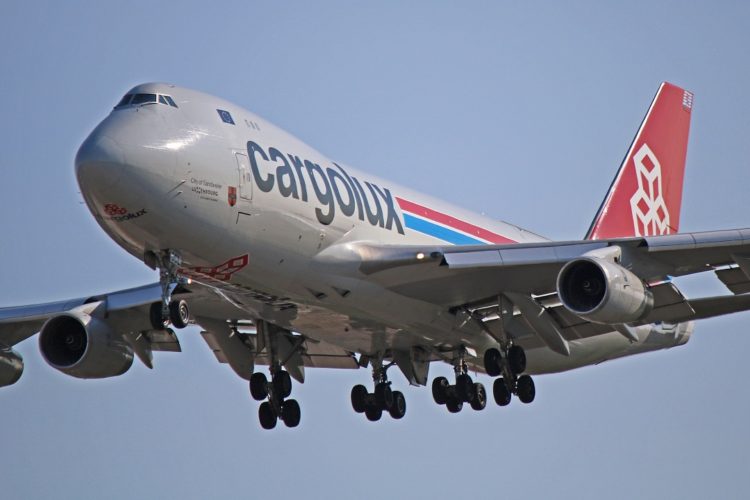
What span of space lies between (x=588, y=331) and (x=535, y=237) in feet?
18.7

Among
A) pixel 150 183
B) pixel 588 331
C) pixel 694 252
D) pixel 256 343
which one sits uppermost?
pixel 694 252

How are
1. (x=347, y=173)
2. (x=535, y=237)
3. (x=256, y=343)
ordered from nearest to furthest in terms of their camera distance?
(x=347, y=173)
(x=256, y=343)
(x=535, y=237)

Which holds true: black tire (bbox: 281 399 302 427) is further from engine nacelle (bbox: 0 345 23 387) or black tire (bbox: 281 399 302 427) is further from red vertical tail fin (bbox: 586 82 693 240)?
red vertical tail fin (bbox: 586 82 693 240)

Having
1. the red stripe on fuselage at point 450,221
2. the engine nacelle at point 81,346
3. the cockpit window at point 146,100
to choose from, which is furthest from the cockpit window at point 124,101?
the engine nacelle at point 81,346

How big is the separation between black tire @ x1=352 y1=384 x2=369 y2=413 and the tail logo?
1054 cm

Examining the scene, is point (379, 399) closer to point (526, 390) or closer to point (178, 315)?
point (526, 390)

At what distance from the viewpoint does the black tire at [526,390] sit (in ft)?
101

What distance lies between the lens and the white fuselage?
23281 millimetres

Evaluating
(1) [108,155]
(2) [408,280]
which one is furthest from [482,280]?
(1) [108,155]

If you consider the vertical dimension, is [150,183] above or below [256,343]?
above


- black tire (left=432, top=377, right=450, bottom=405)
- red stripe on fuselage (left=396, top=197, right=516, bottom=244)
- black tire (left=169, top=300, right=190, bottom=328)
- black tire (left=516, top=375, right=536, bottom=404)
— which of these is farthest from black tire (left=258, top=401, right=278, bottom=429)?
black tire (left=169, top=300, right=190, bottom=328)

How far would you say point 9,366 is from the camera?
33438 millimetres

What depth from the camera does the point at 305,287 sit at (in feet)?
86.7

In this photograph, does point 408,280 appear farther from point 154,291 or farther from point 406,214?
point 154,291
